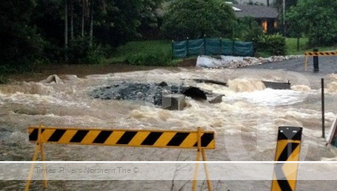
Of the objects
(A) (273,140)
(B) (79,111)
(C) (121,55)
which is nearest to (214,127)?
(A) (273,140)

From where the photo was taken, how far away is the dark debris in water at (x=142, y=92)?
16.0 meters

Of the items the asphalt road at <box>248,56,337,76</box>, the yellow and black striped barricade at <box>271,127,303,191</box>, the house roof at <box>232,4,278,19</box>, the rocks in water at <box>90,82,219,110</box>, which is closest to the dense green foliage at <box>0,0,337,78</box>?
the asphalt road at <box>248,56,337,76</box>

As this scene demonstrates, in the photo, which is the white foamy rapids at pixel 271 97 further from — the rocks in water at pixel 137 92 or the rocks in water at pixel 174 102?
the rocks in water at pixel 174 102

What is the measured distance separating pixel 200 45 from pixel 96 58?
6185mm

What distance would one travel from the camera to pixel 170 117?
13.1 metres

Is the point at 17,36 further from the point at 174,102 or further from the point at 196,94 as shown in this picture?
the point at 174,102

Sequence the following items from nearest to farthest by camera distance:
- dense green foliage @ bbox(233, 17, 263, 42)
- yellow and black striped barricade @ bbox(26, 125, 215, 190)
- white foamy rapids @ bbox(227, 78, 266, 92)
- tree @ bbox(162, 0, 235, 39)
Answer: yellow and black striped barricade @ bbox(26, 125, 215, 190)
white foamy rapids @ bbox(227, 78, 266, 92)
dense green foliage @ bbox(233, 17, 263, 42)
tree @ bbox(162, 0, 235, 39)

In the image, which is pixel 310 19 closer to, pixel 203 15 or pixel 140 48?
pixel 203 15

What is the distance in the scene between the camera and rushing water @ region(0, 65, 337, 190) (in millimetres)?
9172

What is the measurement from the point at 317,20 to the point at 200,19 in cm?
1080

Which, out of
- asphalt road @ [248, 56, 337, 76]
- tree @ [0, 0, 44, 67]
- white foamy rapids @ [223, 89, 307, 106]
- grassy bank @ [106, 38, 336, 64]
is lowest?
white foamy rapids @ [223, 89, 307, 106]

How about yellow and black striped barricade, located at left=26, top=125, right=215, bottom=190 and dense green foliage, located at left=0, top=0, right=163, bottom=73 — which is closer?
yellow and black striped barricade, located at left=26, top=125, right=215, bottom=190

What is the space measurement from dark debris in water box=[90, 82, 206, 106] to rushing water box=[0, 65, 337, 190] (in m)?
0.45

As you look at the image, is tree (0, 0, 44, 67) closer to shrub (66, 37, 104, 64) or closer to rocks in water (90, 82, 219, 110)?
shrub (66, 37, 104, 64)
